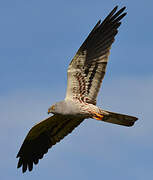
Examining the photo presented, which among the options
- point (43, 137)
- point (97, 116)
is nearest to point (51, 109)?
point (97, 116)

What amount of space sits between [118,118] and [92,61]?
1851mm

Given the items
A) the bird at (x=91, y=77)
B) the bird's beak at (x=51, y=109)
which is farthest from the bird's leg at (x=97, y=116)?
the bird's beak at (x=51, y=109)

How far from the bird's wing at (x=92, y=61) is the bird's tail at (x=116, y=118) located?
456 mm

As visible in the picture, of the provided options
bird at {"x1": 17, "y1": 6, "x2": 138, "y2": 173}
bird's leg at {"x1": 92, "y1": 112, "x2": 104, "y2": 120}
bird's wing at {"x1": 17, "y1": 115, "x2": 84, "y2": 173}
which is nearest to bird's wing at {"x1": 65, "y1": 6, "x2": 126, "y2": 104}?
bird at {"x1": 17, "y1": 6, "x2": 138, "y2": 173}

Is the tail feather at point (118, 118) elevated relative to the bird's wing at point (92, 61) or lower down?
lower down

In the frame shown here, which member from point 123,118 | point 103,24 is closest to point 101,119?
point 123,118

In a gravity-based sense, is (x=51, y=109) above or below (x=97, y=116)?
above

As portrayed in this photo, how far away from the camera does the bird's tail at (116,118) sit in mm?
13125

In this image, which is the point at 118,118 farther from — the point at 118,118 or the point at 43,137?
the point at 43,137

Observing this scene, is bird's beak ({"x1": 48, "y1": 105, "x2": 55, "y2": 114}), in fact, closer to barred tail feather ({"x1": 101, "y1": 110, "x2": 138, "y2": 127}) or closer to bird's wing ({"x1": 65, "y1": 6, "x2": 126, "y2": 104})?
bird's wing ({"x1": 65, "y1": 6, "x2": 126, "y2": 104})

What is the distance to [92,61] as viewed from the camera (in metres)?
13.5

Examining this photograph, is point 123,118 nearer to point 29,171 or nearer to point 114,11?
point 114,11

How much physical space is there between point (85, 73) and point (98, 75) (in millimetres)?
389

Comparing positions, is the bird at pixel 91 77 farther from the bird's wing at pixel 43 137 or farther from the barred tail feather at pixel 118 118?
the bird's wing at pixel 43 137
